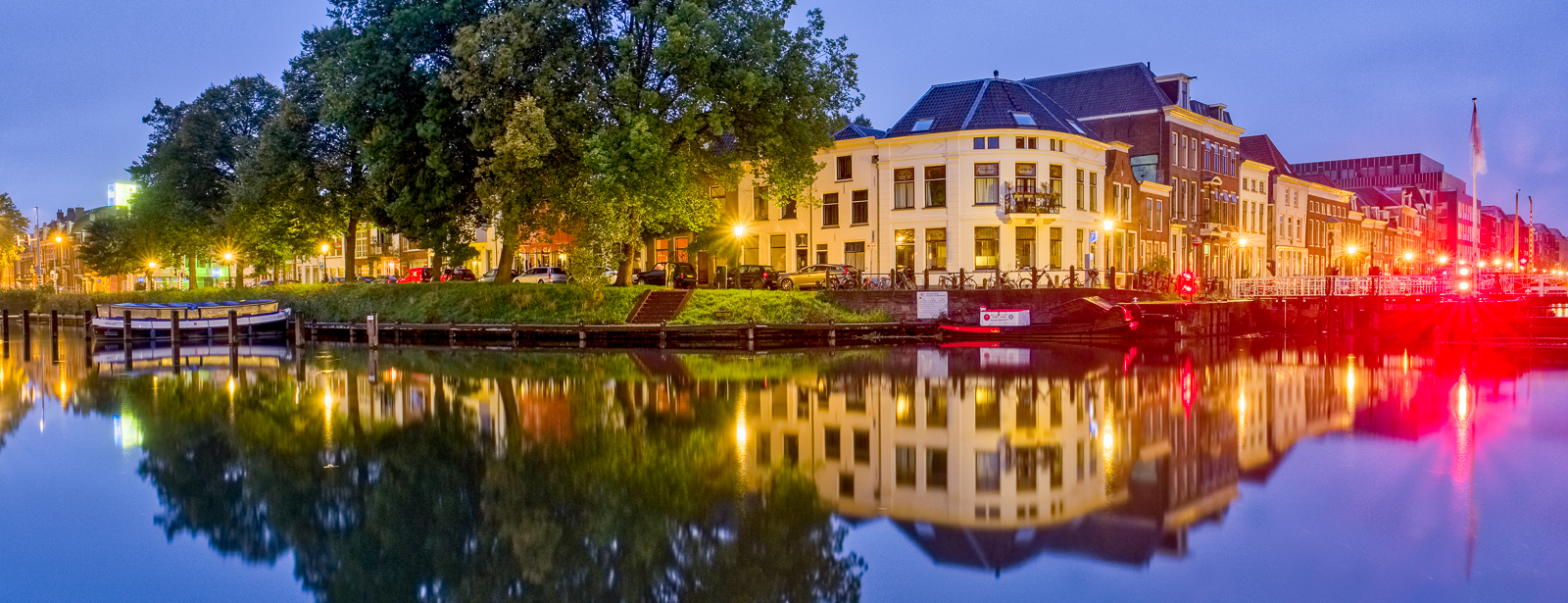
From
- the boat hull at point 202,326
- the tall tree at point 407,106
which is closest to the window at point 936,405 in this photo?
the tall tree at point 407,106

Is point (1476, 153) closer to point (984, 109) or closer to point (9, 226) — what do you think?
point (984, 109)

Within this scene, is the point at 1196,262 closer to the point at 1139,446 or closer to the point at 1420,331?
the point at 1420,331

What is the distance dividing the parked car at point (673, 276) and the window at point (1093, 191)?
18462 mm

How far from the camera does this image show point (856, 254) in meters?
48.6

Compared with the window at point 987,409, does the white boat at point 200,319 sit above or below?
above

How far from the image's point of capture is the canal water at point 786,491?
911cm

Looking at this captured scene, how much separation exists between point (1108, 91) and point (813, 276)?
23222mm

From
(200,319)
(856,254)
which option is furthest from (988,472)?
(200,319)

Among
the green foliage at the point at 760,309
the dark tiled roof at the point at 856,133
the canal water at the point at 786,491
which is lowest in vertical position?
the canal water at the point at 786,491

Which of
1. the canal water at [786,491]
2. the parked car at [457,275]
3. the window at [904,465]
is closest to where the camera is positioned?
the canal water at [786,491]

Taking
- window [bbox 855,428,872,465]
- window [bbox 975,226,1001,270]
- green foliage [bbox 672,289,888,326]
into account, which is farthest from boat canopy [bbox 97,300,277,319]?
window [bbox 855,428,872,465]

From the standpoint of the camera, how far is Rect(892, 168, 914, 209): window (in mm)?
47000

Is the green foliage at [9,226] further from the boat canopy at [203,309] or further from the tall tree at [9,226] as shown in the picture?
the boat canopy at [203,309]

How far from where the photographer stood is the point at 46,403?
21.9 meters
